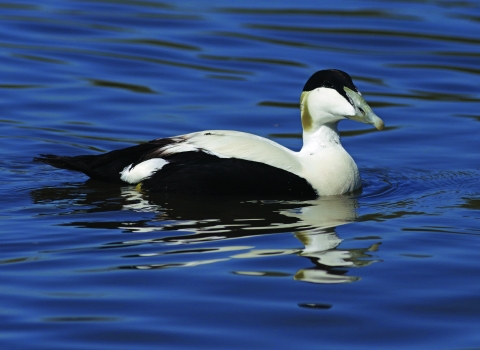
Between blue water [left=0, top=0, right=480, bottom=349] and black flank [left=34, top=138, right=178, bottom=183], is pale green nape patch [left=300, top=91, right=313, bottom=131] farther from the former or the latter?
black flank [left=34, top=138, right=178, bottom=183]

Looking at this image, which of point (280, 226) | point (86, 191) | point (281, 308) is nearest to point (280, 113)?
point (86, 191)

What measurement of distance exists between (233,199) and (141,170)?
706 mm

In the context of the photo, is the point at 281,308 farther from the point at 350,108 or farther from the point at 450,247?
the point at 350,108

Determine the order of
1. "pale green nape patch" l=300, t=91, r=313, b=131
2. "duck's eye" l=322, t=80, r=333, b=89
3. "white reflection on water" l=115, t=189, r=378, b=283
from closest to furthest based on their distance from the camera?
"white reflection on water" l=115, t=189, r=378, b=283 → "duck's eye" l=322, t=80, r=333, b=89 → "pale green nape patch" l=300, t=91, r=313, b=131

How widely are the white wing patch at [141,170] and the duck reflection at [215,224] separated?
0.29 feet

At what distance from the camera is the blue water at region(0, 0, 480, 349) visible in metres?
5.07

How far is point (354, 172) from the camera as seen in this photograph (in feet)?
25.6

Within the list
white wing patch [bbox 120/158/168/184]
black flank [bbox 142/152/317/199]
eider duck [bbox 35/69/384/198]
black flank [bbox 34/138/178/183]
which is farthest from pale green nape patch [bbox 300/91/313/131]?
white wing patch [bbox 120/158/168/184]

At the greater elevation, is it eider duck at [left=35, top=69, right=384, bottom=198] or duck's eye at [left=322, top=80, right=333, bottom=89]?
duck's eye at [left=322, top=80, right=333, bottom=89]

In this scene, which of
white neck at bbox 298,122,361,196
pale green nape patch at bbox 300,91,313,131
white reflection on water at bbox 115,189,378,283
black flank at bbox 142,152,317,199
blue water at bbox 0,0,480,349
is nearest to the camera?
blue water at bbox 0,0,480,349

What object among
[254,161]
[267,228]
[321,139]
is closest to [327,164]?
[321,139]

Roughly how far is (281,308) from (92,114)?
17.3 ft

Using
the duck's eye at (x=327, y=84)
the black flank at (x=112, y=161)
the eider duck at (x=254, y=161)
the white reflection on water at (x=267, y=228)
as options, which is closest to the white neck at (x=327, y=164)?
the eider duck at (x=254, y=161)

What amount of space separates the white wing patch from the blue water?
0.41ft
